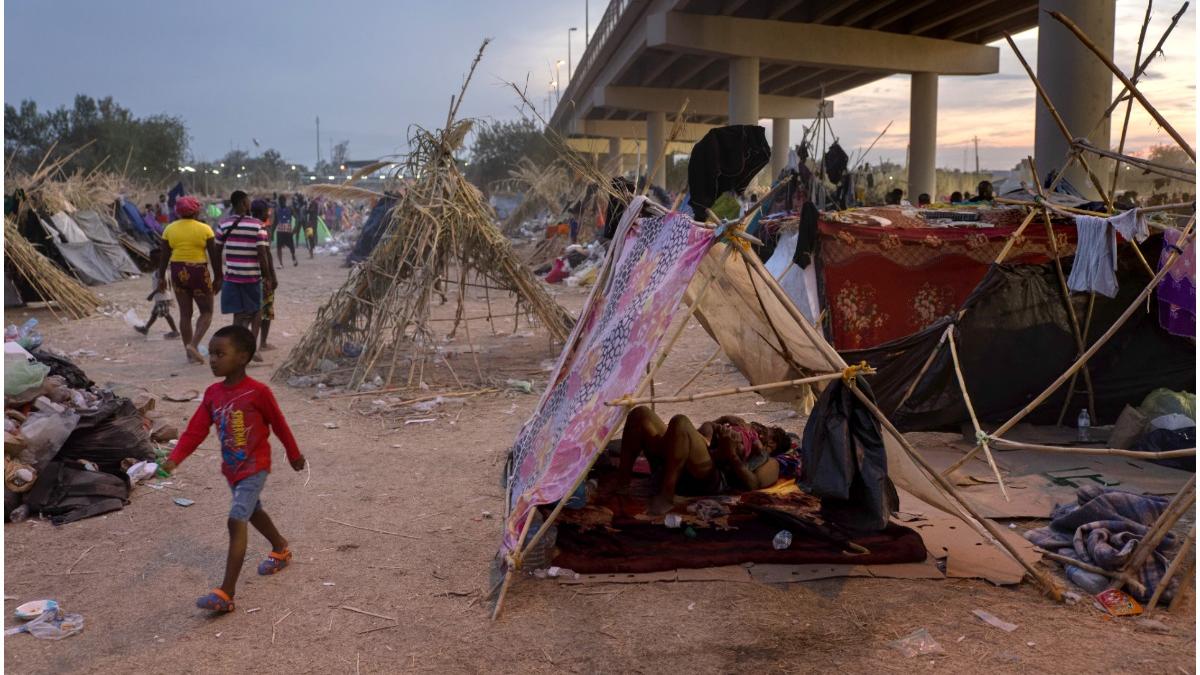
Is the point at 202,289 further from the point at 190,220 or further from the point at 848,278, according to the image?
the point at 848,278

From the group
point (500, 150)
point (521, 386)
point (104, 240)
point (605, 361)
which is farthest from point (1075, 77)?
point (500, 150)

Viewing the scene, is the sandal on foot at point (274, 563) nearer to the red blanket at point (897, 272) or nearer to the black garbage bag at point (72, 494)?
the black garbage bag at point (72, 494)

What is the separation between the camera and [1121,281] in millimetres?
6402

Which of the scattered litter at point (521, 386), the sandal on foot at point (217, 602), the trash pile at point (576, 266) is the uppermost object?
the trash pile at point (576, 266)

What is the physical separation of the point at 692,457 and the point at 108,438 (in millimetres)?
3177

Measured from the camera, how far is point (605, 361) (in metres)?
4.29

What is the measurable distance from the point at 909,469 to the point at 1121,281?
333cm

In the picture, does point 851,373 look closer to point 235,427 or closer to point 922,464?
point 922,464

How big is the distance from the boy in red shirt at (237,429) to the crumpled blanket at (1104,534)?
334 cm

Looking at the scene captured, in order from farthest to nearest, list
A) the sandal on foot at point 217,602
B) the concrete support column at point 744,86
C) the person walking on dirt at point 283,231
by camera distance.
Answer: the concrete support column at point 744,86 → the person walking on dirt at point 283,231 → the sandal on foot at point 217,602

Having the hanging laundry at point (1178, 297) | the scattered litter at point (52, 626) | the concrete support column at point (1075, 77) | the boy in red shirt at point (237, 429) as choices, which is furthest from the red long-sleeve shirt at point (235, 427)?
the concrete support column at point (1075, 77)

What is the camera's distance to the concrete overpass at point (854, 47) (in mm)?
12664

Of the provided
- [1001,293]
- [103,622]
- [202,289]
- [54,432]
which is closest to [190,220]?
[202,289]

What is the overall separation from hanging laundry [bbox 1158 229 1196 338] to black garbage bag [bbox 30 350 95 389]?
6679mm
